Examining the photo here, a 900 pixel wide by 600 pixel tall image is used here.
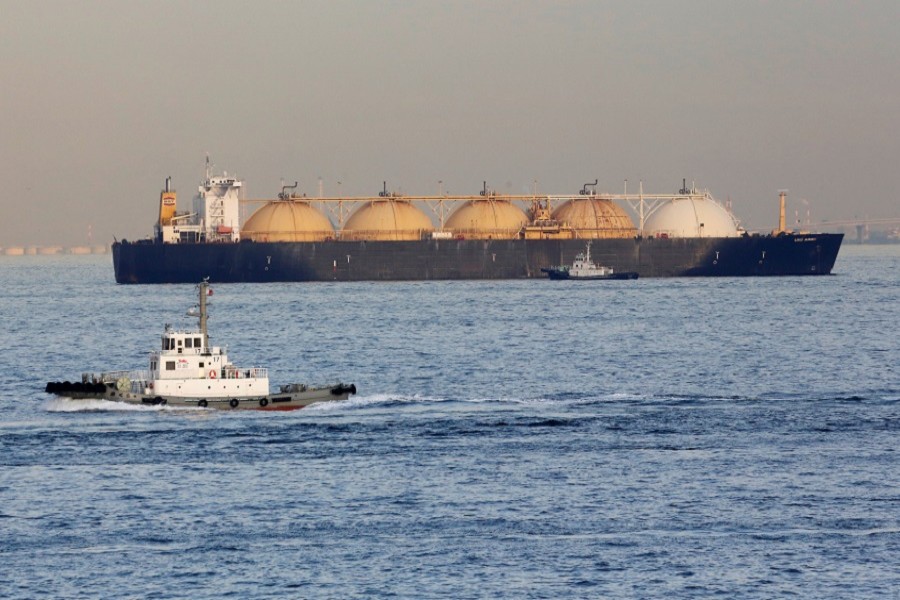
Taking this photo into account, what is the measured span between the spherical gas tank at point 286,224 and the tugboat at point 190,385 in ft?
391

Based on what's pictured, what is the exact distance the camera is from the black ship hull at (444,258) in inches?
6442

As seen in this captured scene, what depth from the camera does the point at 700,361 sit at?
247ft

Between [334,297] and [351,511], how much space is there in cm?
10214

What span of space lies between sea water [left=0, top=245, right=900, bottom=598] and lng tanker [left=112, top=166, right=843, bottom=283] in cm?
8438

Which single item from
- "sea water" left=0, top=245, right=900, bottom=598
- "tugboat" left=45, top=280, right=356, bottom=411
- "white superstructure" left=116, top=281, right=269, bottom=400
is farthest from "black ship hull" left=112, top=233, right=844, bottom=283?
"white superstructure" left=116, top=281, right=269, bottom=400

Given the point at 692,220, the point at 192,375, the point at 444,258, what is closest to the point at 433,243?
the point at 444,258

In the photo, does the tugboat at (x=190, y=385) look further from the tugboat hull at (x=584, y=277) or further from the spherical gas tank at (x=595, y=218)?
the spherical gas tank at (x=595, y=218)

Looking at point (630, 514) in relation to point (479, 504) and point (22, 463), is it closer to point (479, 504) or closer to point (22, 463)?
point (479, 504)

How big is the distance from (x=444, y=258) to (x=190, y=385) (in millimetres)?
115806

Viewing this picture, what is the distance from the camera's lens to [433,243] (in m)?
167

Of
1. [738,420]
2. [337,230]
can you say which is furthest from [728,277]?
[738,420]

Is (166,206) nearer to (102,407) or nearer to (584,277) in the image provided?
(584,277)

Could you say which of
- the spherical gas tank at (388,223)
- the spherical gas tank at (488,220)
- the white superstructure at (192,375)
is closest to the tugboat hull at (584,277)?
the spherical gas tank at (488,220)

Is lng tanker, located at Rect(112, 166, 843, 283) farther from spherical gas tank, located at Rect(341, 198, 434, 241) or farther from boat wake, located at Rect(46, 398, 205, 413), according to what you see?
boat wake, located at Rect(46, 398, 205, 413)
